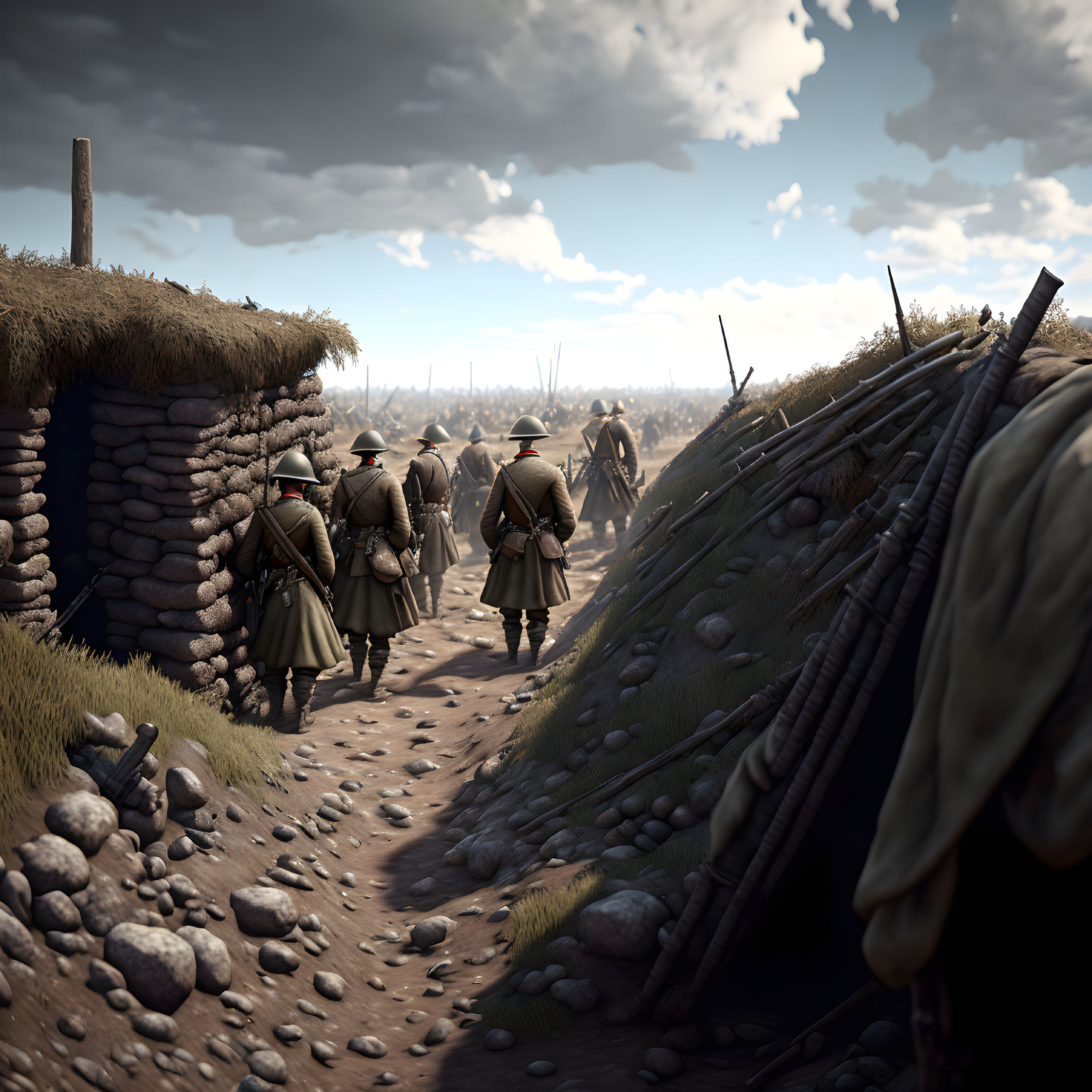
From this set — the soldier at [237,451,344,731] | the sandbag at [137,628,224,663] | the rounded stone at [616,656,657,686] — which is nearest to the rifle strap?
the soldier at [237,451,344,731]

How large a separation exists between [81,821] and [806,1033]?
9.32 ft

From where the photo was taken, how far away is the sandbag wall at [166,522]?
5.71 m

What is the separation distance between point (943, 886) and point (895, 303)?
14.1 ft

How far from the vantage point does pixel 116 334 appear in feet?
18.2

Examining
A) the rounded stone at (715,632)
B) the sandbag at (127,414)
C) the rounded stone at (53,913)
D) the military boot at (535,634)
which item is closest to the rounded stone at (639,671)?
the rounded stone at (715,632)

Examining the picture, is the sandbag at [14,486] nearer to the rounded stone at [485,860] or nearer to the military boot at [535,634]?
the rounded stone at [485,860]

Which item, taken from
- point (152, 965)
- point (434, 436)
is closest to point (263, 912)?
point (152, 965)

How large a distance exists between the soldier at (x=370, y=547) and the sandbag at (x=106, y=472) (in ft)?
6.19

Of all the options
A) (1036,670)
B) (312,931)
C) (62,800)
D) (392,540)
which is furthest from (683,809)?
(392,540)

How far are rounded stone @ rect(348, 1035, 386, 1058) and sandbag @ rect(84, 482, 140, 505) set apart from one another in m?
4.22

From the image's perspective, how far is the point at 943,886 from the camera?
2016mm

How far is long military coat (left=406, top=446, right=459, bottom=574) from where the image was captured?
31.0 ft

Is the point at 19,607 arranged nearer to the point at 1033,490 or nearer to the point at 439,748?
the point at 439,748

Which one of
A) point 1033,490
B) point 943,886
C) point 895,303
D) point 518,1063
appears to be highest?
point 895,303
